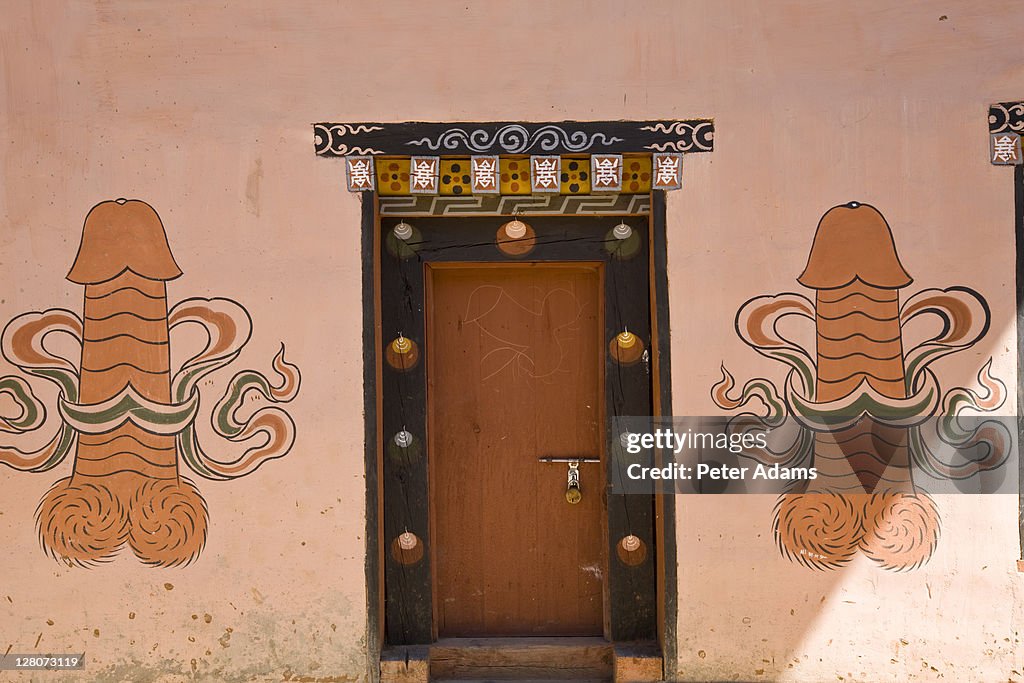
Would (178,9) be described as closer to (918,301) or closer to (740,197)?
(740,197)

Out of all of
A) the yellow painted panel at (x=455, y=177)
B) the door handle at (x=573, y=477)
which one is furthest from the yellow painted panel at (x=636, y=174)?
the door handle at (x=573, y=477)

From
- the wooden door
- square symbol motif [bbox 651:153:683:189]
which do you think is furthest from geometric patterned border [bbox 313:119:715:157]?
the wooden door

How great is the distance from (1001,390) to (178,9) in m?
3.48

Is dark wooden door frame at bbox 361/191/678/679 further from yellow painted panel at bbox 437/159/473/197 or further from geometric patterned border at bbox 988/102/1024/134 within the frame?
geometric patterned border at bbox 988/102/1024/134

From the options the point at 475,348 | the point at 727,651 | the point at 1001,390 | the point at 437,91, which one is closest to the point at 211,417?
the point at 475,348

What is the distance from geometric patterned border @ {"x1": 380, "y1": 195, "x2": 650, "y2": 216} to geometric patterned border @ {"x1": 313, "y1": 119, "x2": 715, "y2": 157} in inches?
7.3

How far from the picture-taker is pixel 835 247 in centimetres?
293

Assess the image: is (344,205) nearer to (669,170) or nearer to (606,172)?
(606,172)

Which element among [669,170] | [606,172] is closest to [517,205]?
[606,172]

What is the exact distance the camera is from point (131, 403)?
9.62 ft

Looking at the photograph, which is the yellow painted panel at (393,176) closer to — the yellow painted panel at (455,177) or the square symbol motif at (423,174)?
the square symbol motif at (423,174)

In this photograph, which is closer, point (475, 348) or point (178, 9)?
point (178, 9)

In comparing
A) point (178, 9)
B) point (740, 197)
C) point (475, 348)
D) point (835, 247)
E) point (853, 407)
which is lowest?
point (853, 407)

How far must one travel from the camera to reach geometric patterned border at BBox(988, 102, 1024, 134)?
2.90m
